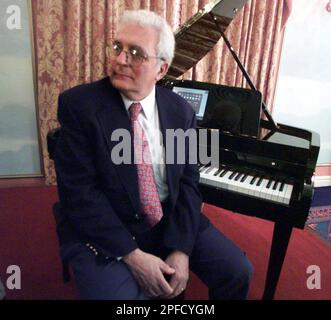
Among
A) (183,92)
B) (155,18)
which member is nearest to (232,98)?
(183,92)

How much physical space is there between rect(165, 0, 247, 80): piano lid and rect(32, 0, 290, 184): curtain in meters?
1.06

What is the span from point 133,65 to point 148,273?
830 mm

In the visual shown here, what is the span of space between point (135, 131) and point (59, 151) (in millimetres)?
321

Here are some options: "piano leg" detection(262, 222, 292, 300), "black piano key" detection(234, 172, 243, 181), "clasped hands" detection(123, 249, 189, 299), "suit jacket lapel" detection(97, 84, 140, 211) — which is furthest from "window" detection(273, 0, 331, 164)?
"clasped hands" detection(123, 249, 189, 299)

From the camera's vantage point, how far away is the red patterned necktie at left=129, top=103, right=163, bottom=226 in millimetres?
1292

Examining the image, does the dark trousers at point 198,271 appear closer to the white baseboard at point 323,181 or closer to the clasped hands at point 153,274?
the clasped hands at point 153,274

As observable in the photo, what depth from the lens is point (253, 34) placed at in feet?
10.3

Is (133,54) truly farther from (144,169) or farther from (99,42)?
(99,42)

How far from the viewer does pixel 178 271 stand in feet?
4.09

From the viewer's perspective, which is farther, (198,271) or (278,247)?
(278,247)

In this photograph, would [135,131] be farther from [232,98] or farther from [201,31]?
[201,31]

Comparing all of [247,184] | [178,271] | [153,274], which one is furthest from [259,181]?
[153,274]

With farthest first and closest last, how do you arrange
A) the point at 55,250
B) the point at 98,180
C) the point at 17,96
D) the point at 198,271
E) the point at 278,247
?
the point at 17,96, the point at 55,250, the point at 278,247, the point at 198,271, the point at 98,180

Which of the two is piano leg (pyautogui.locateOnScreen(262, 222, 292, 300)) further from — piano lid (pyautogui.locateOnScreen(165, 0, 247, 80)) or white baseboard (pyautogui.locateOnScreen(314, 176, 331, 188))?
white baseboard (pyautogui.locateOnScreen(314, 176, 331, 188))
